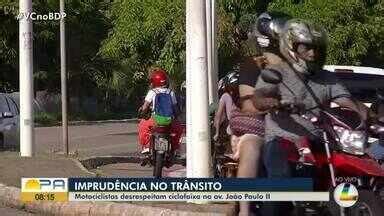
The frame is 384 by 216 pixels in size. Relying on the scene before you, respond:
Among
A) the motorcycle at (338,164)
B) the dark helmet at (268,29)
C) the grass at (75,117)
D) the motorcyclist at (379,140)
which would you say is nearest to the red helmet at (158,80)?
the dark helmet at (268,29)

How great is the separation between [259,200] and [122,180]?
1.04m

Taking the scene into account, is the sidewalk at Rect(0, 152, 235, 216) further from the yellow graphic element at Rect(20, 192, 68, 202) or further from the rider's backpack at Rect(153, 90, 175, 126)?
the rider's backpack at Rect(153, 90, 175, 126)

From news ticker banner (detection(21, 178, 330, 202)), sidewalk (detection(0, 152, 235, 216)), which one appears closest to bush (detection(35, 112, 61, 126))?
sidewalk (detection(0, 152, 235, 216))

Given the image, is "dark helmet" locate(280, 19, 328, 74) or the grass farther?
the grass

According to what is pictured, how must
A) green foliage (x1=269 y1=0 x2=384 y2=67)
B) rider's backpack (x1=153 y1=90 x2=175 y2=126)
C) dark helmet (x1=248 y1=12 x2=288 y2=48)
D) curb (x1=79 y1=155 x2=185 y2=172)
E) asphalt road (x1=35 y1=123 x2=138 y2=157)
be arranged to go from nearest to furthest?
dark helmet (x1=248 y1=12 x2=288 y2=48)
rider's backpack (x1=153 y1=90 x2=175 y2=126)
curb (x1=79 y1=155 x2=185 y2=172)
green foliage (x1=269 y1=0 x2=384 y2=67)
asphalt road (x1=35 y1=123 x2=138 y2=157)

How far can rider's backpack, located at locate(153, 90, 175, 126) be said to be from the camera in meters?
10.7

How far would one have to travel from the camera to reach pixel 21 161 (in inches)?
510

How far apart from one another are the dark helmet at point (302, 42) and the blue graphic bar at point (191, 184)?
0.79 m

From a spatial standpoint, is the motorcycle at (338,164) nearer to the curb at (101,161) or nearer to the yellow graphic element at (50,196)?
the yellow graphic element at (50,196)

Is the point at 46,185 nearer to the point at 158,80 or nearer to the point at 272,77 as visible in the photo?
the point at 272,77

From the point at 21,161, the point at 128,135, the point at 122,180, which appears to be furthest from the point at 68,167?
the point at 128,135

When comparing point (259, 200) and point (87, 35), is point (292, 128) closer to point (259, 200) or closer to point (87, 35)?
point (259, 200)

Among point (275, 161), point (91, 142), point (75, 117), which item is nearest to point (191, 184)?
point (275, 161)

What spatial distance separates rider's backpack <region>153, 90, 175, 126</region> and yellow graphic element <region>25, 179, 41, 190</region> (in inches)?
142
